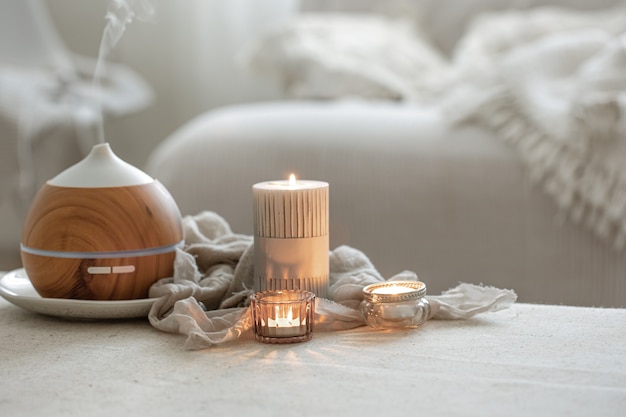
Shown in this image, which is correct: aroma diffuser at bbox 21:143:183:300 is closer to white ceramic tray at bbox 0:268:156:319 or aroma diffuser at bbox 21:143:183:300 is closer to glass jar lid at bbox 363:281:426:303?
white ceramic tray at bbox 0:268:156:319

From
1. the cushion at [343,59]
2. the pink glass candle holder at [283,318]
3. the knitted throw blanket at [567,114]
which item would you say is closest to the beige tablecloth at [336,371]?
the pink glass candle holder at [283,318]

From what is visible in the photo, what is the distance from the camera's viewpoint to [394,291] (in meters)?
0.78

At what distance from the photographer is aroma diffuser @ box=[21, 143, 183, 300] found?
789 millimetres

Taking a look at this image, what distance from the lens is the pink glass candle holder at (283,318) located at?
2.38ft

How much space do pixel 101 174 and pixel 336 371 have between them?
1.00 feet

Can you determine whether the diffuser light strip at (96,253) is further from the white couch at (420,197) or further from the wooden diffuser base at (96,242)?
the white couch at (420,197)

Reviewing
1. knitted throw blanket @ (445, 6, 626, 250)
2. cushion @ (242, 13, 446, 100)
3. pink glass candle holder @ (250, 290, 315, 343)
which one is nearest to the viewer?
pink glass candle holder @ (250, 290, 315, 343)

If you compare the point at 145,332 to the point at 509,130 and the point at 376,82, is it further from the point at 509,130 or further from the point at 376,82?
the point at 376,82

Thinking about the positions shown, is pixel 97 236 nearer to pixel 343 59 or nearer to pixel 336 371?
pixel 336 371

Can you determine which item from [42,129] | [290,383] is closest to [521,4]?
[42,129]

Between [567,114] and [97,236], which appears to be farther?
[567,114]

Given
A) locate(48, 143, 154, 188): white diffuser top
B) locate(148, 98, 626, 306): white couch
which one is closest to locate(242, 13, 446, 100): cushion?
locate(148, 98, 626, 306): white couch

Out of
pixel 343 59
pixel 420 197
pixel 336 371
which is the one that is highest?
pixel 343 59

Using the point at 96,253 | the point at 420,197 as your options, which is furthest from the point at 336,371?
the point at 420,197
